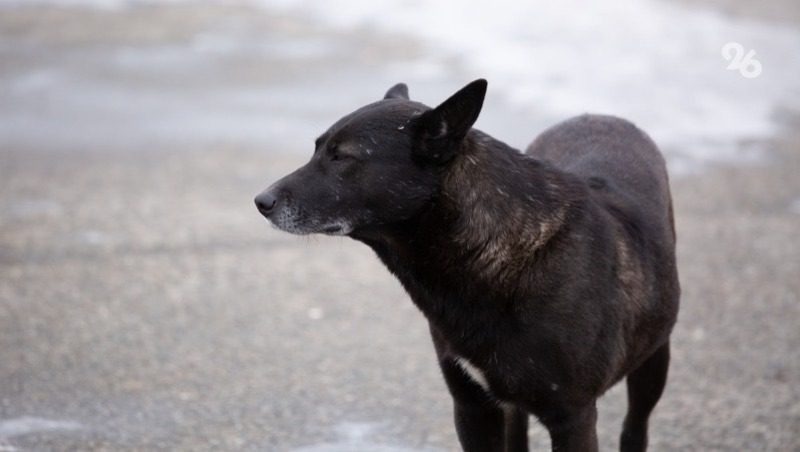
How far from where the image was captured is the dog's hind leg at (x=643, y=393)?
16.4 ft

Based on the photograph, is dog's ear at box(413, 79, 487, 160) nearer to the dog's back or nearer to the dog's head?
the dog's head

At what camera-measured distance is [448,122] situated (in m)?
3.88

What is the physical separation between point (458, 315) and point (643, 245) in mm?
891

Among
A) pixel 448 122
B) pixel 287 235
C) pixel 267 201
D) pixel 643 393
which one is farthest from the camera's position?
pixel 287 235

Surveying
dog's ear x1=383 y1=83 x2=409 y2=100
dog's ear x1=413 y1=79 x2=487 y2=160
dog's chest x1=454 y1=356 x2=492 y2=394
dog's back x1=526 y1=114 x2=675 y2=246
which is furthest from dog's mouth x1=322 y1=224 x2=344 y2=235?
dog's back x1=526 y1=114 x2=675 y2=246

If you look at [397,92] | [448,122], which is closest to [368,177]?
[448,122]

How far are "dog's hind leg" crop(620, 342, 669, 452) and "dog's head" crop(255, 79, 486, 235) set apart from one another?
64.0 inches

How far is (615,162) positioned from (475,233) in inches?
43.6

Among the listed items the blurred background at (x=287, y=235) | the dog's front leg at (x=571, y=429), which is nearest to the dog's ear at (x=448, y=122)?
the dog's front leg at (x=571, y=429)

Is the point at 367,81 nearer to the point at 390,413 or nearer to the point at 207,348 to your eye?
the point at 207,348

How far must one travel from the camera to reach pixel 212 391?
635 centimetres

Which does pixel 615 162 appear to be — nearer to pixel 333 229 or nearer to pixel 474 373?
pixel 474 373

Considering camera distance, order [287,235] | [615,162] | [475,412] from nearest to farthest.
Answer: [475,412], [615,162], [287,235]

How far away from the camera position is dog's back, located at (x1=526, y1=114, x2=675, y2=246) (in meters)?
4.54
